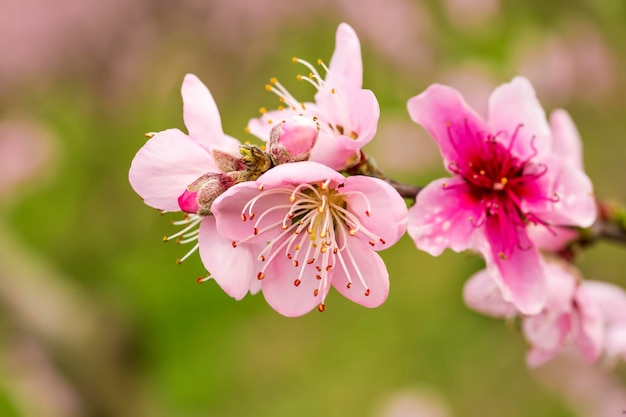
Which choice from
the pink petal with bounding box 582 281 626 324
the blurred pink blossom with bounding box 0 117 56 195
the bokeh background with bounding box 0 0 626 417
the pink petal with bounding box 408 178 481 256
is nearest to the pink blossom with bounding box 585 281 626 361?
the pink petal with bounding box 582 281 626 324

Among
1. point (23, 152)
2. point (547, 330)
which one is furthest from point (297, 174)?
point (23, 152)

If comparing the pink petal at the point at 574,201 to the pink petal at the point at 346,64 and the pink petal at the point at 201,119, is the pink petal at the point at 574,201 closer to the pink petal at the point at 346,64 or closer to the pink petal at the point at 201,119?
the pink petal at the point at 346,64

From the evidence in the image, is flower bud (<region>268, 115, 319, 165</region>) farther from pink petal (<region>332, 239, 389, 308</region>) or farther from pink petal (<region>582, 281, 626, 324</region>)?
pink petal (<region>582, 281, 626, 324</region>)

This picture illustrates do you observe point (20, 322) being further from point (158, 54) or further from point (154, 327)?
point (158, 54)

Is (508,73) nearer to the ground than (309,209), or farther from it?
nearer to the ground

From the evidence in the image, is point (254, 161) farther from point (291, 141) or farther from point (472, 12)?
point (472, 12)

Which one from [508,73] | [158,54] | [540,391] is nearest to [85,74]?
[158,54]
